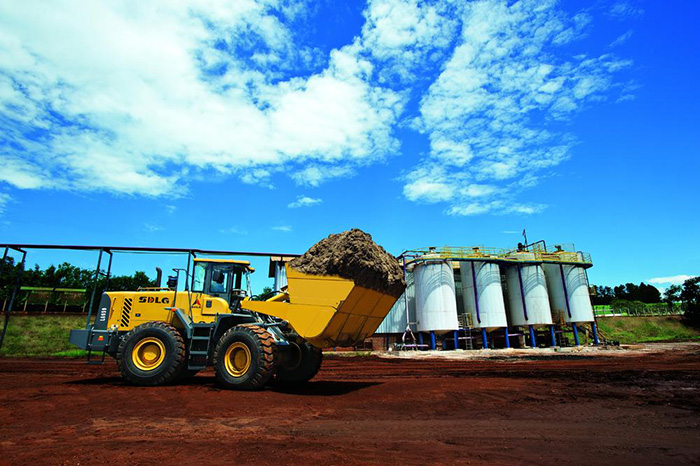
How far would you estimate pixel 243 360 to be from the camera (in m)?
8.40

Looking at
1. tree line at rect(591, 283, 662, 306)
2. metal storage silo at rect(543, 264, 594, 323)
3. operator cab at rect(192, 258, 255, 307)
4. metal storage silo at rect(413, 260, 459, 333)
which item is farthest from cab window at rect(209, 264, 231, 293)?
tree line at rect(591, 283, 662, 306)

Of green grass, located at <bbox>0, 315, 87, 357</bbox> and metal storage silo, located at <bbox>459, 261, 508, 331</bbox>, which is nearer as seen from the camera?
green grass, located at <bbox>0, 315, 87, 357</bbox>

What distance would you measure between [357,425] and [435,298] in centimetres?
2566

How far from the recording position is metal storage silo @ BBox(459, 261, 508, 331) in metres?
31.3

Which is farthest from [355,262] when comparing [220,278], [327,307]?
[220,278]

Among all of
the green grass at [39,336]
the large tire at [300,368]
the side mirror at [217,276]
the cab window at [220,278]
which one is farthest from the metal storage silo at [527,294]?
the green grass at [39,336]

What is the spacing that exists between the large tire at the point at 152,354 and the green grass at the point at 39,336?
A: 20.2 m

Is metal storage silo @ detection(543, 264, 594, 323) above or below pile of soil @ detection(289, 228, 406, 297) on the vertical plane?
above

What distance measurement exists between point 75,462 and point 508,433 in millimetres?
5130

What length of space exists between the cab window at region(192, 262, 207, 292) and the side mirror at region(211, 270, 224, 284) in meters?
0.24

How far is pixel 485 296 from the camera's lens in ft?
104

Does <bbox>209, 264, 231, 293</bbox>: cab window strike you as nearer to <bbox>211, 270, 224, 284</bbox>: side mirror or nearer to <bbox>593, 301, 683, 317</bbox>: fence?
<bbox>211, 270, 224, 284</bbox>: side mirror

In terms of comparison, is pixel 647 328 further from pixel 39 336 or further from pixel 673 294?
pixel 39 336

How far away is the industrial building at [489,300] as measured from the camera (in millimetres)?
30594
